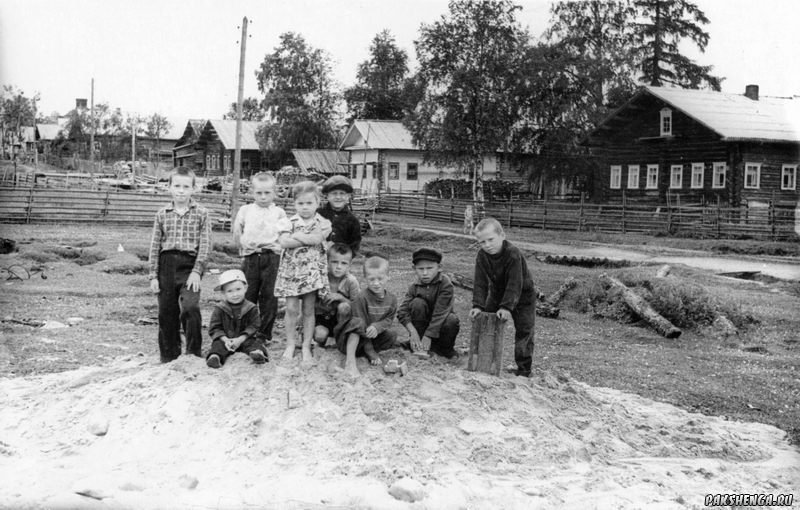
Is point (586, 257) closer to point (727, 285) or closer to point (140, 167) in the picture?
point (727, 285)

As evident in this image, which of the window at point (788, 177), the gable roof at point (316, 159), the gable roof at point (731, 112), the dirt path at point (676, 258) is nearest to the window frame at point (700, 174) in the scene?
the gable roof at point (731, 112)

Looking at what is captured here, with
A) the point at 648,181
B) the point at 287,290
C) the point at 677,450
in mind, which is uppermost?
the point at 648,181

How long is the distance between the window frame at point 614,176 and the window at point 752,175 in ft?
15.8

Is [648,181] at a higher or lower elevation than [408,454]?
higher

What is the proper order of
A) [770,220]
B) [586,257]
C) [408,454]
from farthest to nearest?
1. [770,220]
2. [586,257]
3. [408,454]

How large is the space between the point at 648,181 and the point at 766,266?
45.5 ft

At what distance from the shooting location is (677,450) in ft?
16.0

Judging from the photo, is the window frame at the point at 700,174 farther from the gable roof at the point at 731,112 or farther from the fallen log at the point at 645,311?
the fallen log at the point at 645,311

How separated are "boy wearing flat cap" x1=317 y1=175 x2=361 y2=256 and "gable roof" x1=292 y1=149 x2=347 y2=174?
41.3 feet

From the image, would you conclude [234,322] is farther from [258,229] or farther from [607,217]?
[607,217]

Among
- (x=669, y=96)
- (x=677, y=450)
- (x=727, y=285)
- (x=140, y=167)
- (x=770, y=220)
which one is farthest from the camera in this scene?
(x=140, y=167)

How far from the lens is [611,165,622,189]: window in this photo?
28.9 m

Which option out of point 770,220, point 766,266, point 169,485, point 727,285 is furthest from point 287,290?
point 770,220

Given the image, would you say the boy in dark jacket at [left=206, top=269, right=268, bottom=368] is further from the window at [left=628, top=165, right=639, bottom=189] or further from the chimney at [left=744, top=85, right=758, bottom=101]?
the window at [left=628, top=165, right=639, bottom=189]
